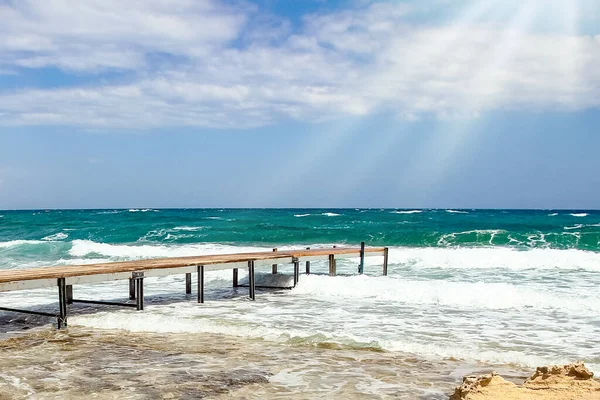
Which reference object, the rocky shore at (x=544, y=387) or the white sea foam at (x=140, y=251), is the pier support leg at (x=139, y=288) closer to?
the rocky shore at (x=544, y=387)

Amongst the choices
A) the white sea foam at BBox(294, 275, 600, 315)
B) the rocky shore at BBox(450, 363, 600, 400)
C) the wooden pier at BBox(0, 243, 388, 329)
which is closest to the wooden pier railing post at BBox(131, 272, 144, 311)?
the wooden pier at BBox(0, 243, 388, 329)

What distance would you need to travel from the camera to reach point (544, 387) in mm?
6133

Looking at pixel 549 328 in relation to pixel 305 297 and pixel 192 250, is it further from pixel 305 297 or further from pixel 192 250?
pixel 192 250

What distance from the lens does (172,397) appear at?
7.07m

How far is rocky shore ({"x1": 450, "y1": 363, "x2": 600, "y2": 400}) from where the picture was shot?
5.86 meters

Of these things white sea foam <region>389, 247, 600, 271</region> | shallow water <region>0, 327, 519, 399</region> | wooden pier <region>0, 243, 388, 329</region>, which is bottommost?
white sea foam <region>389, 247, 600, 271</region>

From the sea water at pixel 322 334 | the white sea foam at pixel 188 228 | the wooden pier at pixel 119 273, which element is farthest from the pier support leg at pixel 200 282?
the white sea foam at pixel 188 228

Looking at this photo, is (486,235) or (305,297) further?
(486,235)

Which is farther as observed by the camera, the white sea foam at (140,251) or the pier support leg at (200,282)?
the white sea foam at (140,251)

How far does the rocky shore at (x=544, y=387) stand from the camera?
5855 mm

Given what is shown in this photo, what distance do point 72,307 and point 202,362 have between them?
706cm

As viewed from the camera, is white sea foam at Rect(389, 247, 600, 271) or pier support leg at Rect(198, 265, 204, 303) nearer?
pier support leg at Rect(198, 265, 204, 303)

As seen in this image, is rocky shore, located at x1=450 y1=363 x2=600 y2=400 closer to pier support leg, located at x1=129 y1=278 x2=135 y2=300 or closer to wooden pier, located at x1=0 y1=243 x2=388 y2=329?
wooden pier, located at x1=0 y1=243 x2=388 y2=329

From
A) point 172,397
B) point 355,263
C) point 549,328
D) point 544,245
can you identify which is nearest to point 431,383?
point 172,397
